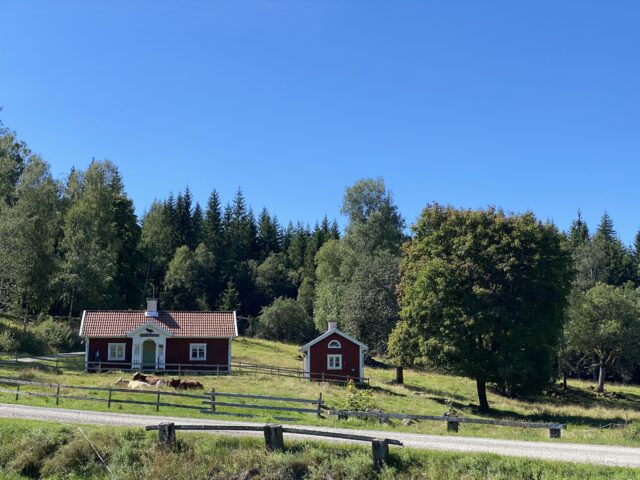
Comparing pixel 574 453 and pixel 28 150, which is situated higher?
pixel 28 150

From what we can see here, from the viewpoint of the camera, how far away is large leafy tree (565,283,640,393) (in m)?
56.7

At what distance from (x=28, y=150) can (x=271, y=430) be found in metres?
58.9

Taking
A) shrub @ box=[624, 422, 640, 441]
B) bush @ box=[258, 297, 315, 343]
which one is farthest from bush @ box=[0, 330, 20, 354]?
shrub @ box=[624, 422, 640, 441]

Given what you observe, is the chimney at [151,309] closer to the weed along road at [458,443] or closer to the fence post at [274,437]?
the weed along road at [458,443]

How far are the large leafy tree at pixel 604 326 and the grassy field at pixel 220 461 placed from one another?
46.5 meters

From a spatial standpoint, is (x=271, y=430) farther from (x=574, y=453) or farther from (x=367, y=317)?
(x=367, y=317)

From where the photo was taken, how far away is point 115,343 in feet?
142

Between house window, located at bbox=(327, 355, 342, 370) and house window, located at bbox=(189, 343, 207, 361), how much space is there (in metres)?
9.15

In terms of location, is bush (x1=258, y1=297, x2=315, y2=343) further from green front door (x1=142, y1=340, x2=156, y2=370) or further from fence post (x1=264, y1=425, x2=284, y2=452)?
fence post (x1=264, y1=425, x2=284, y2=452)

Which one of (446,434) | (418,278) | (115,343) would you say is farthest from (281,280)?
(446,434)

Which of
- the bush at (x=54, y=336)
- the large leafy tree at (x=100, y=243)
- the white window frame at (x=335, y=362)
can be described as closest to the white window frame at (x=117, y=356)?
the bush at (x=54, y=336)

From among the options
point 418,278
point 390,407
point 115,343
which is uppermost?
point 418,278

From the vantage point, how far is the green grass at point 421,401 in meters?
20.7

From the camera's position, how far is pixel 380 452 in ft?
47.0
